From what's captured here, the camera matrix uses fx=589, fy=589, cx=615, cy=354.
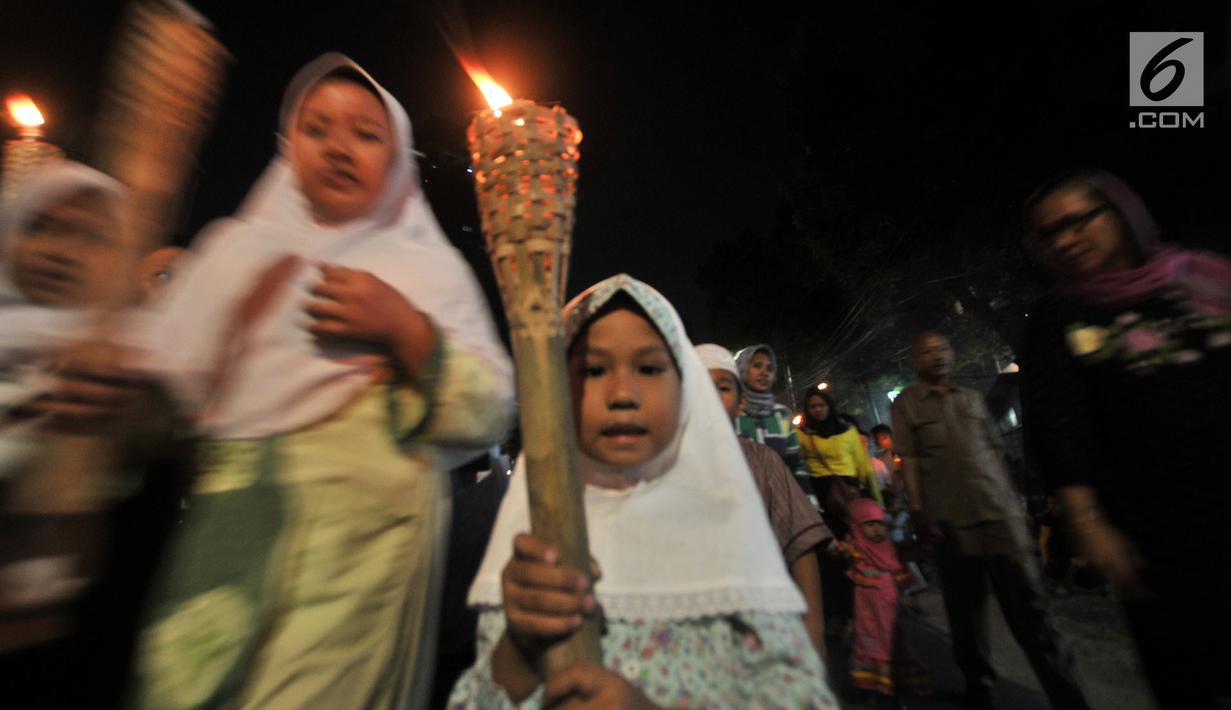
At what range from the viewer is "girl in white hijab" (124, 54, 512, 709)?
1235 mm

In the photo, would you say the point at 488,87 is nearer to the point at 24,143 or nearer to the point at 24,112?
the point at 24,143

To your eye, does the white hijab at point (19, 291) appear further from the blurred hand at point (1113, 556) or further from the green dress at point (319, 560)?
the blurred hand at point (1113, 556)

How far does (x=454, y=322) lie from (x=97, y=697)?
1931 mm

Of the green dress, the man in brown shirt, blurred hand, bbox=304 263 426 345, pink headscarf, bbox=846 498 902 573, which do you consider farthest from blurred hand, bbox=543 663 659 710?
pink headscarf, bbox=846 498 902 573

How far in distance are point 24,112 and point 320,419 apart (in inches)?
103

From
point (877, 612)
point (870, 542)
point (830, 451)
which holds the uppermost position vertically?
point (830, 451)

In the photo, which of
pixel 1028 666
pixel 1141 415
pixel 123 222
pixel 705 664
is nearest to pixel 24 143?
pixel 123 222

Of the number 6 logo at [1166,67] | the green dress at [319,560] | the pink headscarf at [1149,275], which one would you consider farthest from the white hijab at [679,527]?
the number 6 logo at [1166,67]

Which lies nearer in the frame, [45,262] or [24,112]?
[45,262]

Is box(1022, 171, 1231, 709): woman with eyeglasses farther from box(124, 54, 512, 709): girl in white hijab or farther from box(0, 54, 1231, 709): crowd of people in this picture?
box(124, 54, 512, 709): girl in white hijab

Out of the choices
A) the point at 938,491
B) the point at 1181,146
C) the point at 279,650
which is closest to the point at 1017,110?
the point at 1181,146

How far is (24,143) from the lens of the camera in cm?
257

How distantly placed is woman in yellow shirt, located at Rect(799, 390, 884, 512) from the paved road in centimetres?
145

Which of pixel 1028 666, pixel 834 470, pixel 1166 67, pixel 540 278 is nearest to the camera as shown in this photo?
pixel 540 278
